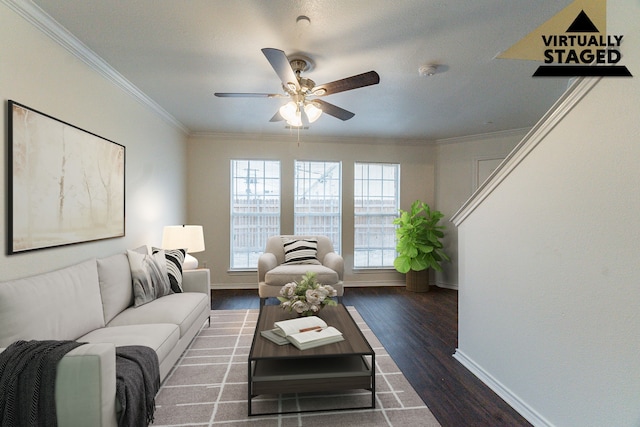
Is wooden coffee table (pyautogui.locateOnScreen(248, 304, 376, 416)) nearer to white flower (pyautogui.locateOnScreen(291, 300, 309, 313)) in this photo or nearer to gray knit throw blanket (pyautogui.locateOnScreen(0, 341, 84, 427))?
white flower (pyautogui.locateOnScreen(291, 300, 309, 313))

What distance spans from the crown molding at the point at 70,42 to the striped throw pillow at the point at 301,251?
256cm

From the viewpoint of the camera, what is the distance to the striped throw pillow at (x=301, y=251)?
407cm

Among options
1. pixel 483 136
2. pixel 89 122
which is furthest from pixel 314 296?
pixel 483 136

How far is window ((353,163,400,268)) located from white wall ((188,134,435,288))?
13 centimetres

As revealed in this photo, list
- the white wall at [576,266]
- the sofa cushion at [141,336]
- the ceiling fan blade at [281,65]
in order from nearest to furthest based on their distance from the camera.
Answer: the white wall at [576,266], the ceiling fan blade at [281,65], the sofa cushion at [141,336]

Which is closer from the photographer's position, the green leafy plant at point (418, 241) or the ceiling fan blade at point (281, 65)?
the ceiling fan blade at point (281, 65)

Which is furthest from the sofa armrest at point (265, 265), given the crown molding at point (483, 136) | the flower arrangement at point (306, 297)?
the crown molding at point (483, 136)

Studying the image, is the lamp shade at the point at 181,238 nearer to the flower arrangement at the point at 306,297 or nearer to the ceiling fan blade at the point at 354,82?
the flower arrangement at the point at 306,297

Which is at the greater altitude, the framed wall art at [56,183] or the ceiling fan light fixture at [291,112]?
the ceiling fan light fixture at [291,112]

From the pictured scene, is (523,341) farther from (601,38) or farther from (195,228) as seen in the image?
(195,228)

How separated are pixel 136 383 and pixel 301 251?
278 cm

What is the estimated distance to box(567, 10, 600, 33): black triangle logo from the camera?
5.61ft

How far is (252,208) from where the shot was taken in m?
4.90

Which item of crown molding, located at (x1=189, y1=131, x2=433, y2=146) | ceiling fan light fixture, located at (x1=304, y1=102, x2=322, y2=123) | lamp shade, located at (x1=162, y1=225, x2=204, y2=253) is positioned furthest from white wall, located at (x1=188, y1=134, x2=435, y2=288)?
ceiling fan light fixture, located at (x1=304, y1=102, x2=322, y2=123)
